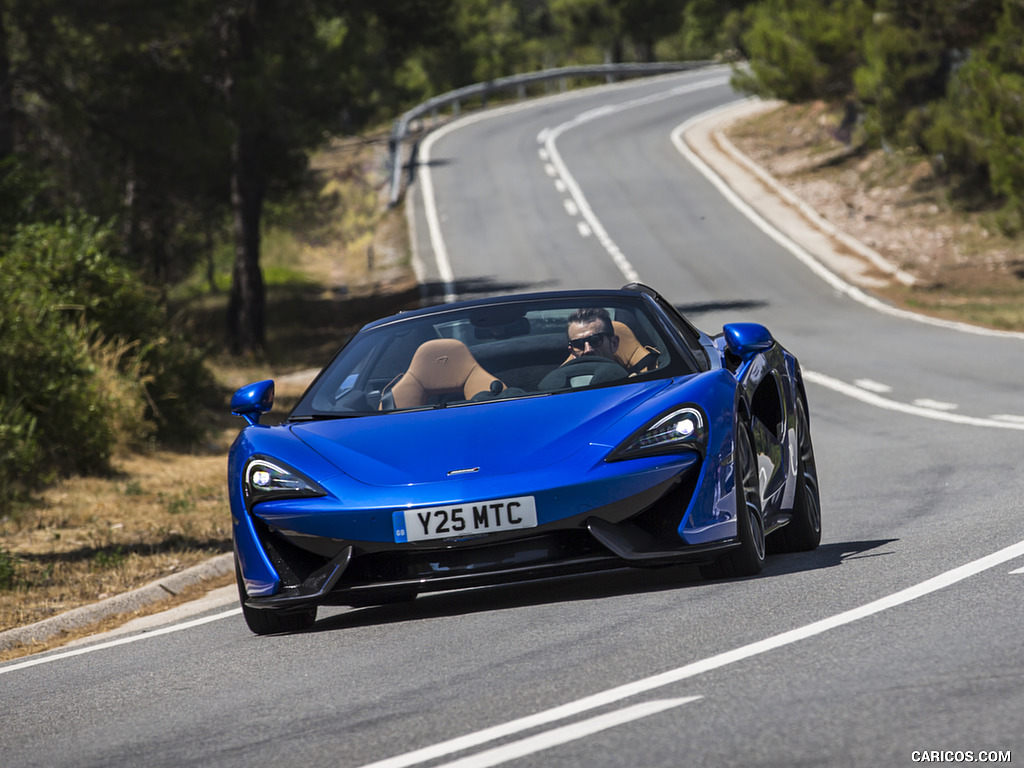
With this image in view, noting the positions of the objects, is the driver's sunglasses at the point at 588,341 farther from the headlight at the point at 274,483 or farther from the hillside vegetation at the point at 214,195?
the hillside vegetation at the point at 214,195

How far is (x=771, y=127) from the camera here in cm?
5194

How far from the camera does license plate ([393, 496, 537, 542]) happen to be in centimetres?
586

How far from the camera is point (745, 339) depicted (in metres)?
7.07

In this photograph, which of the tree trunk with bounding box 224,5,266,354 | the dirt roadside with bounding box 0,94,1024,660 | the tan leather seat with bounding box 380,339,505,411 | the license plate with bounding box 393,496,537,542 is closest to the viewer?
the license plate with bounding box 393,496,537,542

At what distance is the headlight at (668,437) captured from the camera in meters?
5.97

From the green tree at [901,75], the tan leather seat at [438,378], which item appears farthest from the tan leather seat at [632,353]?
the green tree at [901,75]

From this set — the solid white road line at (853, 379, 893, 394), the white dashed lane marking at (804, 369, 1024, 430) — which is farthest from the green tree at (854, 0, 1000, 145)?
the solid white road line at (853, 379, 893, 394)

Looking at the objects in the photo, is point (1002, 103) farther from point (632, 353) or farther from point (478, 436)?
point (478, 436)

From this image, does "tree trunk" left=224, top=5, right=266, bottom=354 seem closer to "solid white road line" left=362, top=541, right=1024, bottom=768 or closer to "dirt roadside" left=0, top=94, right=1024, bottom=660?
"dirt roadside" left=0, top=94, right=1024, bottom=660

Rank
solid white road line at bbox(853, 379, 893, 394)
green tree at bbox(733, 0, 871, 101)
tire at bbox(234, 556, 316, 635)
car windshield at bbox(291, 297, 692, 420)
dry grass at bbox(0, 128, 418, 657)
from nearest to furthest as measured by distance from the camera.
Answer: tire at bbox(234, 556, 316, 635)
car windshield at bbox(291, 297, 692, 420)
dry grass at bbox(0, 128, 418, 657)
solid white road line at bbox(853, 379, 893, 394)
green tree at bbox(733, 0, 871, 101)

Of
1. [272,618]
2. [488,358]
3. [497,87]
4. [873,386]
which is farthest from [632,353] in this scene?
[497,87]

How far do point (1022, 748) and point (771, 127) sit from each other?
49874mm

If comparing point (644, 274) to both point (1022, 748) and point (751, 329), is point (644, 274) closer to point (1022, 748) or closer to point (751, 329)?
point (751, 329)

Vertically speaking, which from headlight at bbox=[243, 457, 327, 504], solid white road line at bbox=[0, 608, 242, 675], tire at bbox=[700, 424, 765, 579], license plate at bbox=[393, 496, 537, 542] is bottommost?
solid white road line at bbox=[0, 608, 242, 675]
